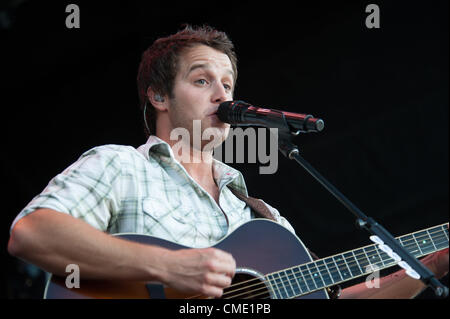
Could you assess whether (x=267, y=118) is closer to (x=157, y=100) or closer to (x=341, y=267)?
(x=341, y=267)

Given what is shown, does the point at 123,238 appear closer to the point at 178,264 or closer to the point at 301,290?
the point at 178,264

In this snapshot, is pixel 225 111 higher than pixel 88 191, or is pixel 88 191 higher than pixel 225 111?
pixel 225 111

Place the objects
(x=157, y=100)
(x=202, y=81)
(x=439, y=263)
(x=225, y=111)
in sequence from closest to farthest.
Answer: (x=439, y=263)
(x=225, y=111)
(x=202, y=81)
(x=157, y=100)

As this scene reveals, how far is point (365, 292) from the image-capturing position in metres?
1.94

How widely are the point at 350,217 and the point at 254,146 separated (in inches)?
30.9

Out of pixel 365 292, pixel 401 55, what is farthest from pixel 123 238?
pixel 401 55

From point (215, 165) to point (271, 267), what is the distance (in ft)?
2.46

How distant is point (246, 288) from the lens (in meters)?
1.53

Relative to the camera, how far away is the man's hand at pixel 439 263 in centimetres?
177

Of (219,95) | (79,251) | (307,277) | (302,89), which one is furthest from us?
(302,89)

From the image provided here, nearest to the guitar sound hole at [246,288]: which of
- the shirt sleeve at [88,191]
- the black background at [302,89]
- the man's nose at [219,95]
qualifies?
the shirt sleeve at [88,191]

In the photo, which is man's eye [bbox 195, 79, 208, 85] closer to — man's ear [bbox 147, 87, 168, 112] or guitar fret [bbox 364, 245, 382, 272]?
man's ear [bbox 147, 87, 168, 112]

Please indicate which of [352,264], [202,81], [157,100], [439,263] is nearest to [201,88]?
[202,81]

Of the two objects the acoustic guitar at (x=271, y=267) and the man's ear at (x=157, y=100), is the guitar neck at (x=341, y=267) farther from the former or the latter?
the man's ear at (x=157, y=100)
